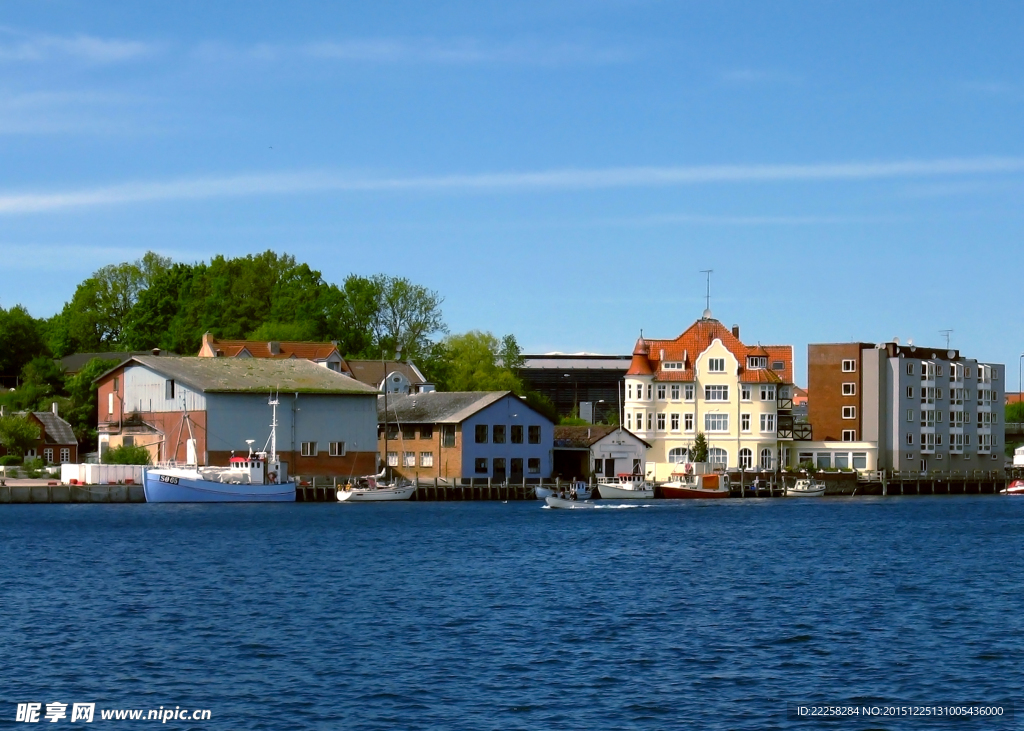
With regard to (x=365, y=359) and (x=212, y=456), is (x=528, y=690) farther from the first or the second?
(x=365, y=359)

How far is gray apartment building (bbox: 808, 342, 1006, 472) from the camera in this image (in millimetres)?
134000

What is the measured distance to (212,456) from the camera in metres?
101

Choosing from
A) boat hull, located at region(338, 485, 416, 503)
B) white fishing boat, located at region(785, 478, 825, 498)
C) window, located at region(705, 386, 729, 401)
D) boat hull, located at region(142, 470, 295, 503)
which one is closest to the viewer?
boat hull, located at region(142, 470, 295, 503)

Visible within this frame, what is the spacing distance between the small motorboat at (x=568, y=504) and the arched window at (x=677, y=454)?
2944 centimetres

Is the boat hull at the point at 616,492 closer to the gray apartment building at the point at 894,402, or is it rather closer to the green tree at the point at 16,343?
the gray apartment building at the point at 894,402

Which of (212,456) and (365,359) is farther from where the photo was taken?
(365,359)

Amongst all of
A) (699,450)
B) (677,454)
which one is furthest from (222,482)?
(677,454)

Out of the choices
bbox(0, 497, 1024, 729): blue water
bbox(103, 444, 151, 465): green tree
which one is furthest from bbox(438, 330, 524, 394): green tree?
bbox(0, 497, 1024, 729): blue water

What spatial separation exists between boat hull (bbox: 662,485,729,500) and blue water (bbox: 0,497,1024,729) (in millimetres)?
36792

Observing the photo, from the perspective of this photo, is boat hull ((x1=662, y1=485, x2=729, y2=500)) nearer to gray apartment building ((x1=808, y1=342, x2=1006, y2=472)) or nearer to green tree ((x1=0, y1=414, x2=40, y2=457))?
gray apartment building ((x1=808, y1=342, x2=1006, y2=472))

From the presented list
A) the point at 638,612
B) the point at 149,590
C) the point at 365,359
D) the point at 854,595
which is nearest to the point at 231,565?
the point at 149,590

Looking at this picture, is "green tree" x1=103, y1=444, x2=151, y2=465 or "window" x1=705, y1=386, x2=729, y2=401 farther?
"window" x1=705, y1=386, x2=729, y2=401

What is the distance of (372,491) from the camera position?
100m

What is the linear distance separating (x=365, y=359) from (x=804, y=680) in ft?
349
